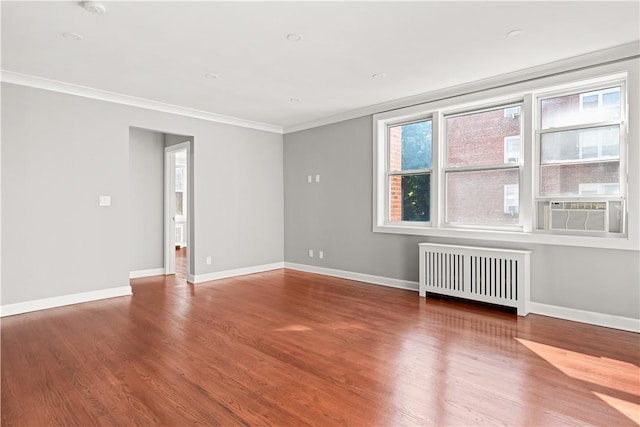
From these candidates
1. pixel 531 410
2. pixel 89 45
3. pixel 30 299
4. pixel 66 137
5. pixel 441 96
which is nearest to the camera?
pixel 531 410

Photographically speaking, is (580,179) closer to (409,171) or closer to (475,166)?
(475,166)

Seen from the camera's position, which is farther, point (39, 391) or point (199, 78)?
point (199, 78)

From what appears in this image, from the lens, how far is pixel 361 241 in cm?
564

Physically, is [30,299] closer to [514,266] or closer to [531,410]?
[531,410]

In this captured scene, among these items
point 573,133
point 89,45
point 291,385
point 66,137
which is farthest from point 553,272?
point 66,137

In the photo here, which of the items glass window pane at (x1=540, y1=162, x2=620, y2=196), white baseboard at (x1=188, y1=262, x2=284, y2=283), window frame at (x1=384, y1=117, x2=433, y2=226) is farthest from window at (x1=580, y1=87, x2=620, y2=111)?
white baseboard at (x1=188, y1=262, x2=284, y2=283)

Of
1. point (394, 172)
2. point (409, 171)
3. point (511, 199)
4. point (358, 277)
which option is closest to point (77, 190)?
point (358, 277)

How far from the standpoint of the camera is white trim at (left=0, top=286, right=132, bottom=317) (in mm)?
3971

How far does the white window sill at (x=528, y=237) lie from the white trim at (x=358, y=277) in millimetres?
707

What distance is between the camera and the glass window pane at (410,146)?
5.04 m

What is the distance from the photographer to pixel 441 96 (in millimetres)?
4668

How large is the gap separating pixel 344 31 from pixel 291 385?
276 centimetres

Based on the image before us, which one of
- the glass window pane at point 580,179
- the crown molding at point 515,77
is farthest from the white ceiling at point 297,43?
the glass window pane at point 580,179

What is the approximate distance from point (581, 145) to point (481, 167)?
1.02 metres
